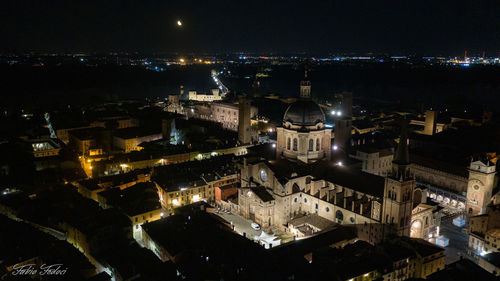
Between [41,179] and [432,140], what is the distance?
45.4 meters

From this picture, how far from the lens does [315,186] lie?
110ft

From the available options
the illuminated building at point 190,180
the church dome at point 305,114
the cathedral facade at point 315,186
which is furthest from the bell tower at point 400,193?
the illuminated building at point 190,180

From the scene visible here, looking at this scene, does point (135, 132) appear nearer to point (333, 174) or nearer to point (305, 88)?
point (305, 88)

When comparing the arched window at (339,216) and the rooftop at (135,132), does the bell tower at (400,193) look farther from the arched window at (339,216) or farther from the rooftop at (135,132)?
the rooftop at (135,132)

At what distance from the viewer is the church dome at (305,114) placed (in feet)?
118

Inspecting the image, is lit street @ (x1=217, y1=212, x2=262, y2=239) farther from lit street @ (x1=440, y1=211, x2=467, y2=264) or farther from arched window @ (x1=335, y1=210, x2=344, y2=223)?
lit street @ (x1=440, y1=211, x2=467, y2=264)

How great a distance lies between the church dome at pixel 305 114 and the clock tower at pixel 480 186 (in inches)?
539

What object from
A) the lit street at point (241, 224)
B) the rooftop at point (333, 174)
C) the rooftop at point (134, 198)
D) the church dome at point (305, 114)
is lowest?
the lit street at point (241, 224)

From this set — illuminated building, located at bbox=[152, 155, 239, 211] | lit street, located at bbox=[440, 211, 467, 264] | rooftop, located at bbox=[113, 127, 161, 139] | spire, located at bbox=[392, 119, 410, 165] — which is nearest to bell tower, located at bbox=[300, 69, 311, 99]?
illuminated building, located at bbox=[152, 155, 239, 211]

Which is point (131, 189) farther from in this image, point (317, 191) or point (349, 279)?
point (349, 279)

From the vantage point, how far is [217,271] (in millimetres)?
23469

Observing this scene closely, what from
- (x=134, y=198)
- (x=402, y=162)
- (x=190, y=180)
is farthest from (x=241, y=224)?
(x=402, y=162)

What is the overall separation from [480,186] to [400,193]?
12.1 m

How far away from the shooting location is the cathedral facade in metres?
27.3
